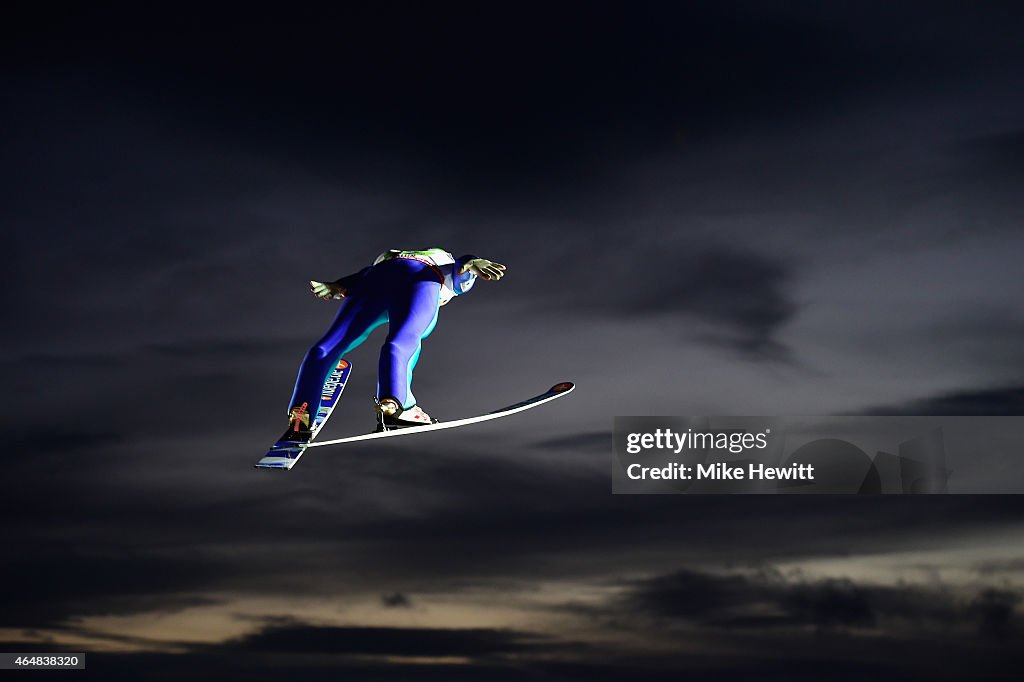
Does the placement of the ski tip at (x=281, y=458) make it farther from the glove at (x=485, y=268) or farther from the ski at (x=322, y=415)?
the glove at (x=485, y=268)

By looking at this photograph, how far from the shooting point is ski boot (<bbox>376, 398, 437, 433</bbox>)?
14.6 m

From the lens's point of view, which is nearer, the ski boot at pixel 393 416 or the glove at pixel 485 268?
the ski boot at pixel 393 416

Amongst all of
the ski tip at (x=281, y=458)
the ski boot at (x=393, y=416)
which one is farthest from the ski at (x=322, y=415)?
the ski boot at (x=393, y=416)

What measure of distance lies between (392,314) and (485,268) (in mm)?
1852

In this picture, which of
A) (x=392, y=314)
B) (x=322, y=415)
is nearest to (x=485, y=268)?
(x=392, y=314)

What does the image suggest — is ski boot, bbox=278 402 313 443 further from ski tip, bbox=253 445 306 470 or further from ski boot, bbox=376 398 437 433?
ski boot, bbox=376 398 437 433

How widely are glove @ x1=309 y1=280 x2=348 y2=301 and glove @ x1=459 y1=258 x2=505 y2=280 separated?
2.07 metres

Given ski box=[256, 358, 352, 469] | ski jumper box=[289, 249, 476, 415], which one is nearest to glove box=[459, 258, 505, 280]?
ski jumper box=[289, 249, 476, 415]

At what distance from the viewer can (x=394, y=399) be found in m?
14.6

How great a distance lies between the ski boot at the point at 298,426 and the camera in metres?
14.8

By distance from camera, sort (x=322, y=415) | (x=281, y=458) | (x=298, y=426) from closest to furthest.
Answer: (x=281, y=458), (x=298, y=426), (x=322, y=415)

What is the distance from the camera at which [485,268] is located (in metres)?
16.5

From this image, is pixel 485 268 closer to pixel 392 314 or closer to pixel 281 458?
pixel 392 314

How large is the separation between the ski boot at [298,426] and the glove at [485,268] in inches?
143
